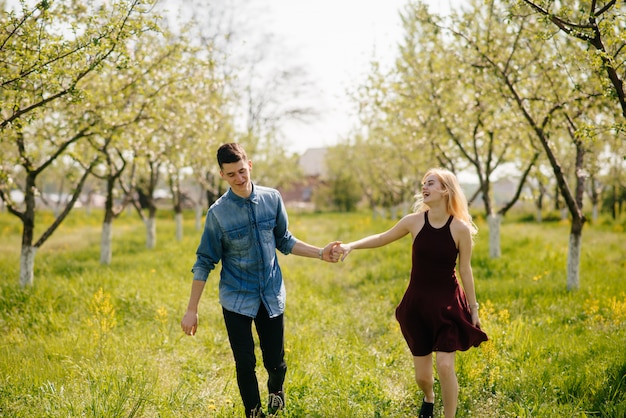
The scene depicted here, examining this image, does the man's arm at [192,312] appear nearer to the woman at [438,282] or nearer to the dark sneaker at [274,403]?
the dark sneaker at [274,403]

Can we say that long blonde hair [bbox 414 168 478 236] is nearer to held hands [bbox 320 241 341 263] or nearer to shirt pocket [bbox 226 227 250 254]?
held hands [bbox 320 241 341 263]

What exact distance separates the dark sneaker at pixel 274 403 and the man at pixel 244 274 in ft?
0.11

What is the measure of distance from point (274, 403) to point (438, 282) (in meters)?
1.66

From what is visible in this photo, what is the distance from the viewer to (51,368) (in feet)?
16.3

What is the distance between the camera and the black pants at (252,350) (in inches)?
153

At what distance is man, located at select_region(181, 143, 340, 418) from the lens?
3.89 meters

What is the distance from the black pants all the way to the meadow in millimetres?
416

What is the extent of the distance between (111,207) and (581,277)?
10.4 metres

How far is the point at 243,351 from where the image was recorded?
3.88 metres

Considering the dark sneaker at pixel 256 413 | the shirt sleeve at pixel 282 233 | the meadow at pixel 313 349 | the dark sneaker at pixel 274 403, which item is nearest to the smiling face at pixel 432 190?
the shirt sleeve at pixel 282 233

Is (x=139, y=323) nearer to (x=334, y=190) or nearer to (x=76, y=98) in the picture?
(x=76, y=98)

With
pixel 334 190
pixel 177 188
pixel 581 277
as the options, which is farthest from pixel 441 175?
pixel 334 190

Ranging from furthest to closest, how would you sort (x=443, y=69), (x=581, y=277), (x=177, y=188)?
(x=177, y=188), (x=443, y=69), (x=581, y=277)

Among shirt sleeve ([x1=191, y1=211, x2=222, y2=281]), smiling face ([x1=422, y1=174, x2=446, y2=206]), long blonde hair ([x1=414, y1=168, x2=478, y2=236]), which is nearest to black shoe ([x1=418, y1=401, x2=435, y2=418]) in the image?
long blonde hair ([x1=414, y1=168, x2=478, y2=236])
